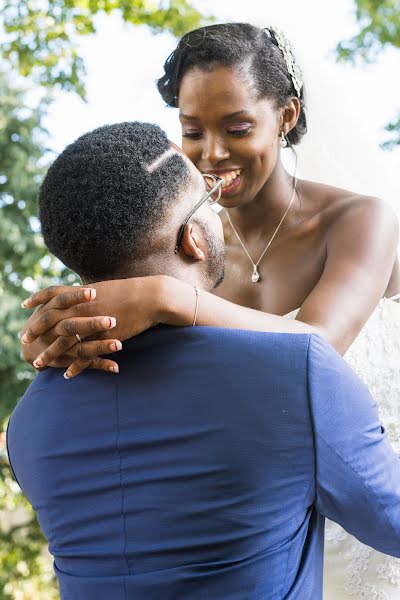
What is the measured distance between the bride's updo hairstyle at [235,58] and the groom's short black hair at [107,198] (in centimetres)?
107

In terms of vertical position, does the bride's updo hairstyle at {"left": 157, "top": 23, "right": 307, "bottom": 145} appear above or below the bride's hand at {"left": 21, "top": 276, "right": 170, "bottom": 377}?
above

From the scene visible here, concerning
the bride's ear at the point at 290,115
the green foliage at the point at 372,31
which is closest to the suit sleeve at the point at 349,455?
the bride's ear at the point at 290,115

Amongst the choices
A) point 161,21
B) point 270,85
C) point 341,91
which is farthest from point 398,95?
point 270,85

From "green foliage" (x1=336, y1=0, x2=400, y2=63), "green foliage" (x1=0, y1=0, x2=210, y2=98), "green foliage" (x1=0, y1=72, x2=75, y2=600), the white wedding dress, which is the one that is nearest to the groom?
the white wedding dress

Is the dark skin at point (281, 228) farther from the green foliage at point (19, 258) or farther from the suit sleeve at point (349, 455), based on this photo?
the green foliage at point (19, 258)

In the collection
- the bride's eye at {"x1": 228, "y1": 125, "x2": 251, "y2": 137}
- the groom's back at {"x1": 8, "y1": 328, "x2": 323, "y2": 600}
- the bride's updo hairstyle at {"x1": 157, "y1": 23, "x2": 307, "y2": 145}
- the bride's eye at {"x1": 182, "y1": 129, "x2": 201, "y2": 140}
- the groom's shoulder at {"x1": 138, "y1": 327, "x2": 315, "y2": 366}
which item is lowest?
the groom's back at {"x1": 8, "y1": 328, "x2": 323, "y2": 600}

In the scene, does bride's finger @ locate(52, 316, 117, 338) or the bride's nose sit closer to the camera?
bride's finger @ locate(52, 316, 117, 338)

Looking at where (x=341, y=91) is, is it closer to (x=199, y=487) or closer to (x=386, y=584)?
(x=386, y=584)

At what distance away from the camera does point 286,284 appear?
310cm

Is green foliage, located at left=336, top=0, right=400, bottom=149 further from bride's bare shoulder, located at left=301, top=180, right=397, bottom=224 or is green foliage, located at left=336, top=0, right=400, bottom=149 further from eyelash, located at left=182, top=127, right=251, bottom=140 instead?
eyelash, located at left=182, top=127, right=251, bottom=140

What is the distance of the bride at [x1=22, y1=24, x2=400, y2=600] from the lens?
8.57 ft

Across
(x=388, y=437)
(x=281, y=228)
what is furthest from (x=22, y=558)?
(x=388, y=437)

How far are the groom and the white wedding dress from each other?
3.10 feet

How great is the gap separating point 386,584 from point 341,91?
2154 millimetres
